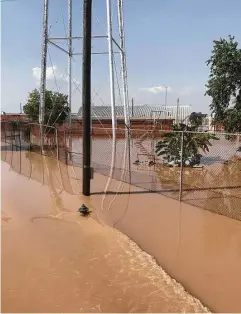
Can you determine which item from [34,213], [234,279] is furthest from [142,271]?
[34,213]

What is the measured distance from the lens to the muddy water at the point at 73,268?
15.6 ft

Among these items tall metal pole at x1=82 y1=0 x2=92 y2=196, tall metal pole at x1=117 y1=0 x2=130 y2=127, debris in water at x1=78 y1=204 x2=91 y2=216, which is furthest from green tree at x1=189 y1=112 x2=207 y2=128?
debris in water at x1=78 y1=204 x2=91 y2=216

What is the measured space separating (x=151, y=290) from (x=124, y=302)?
513 mm

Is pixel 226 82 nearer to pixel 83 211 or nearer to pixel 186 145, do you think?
pixel 186 145

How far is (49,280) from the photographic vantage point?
5344 millimetres

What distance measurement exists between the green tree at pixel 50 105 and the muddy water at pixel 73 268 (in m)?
19.3

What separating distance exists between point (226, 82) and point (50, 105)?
1709cm

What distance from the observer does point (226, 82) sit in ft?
49.0

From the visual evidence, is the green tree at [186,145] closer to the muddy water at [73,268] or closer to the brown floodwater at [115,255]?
the brown floodwater at [115,255]

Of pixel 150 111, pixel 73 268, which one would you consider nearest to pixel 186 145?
pixel 73 268

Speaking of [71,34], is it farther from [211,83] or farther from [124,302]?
[124,302]

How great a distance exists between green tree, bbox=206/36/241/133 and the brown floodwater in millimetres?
6238

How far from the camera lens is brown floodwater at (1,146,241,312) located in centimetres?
488

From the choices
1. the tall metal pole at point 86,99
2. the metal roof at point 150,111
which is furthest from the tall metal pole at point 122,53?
the metal roof at point 150,111
